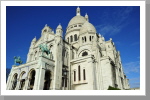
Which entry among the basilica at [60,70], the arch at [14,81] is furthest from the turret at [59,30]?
the arch at [14,81]

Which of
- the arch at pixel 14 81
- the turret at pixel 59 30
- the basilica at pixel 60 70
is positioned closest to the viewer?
the basilica at pixel 60 70

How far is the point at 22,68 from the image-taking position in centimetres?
2431

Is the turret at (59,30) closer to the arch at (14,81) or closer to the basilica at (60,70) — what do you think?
the basilica at (60,70)

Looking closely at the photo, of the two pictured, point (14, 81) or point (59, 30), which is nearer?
point (14, 81)

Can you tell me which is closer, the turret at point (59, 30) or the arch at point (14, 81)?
the arch at point (14, 81)

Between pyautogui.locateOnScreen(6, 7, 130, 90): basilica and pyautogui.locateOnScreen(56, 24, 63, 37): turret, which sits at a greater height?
pyautogui.locateOnScreen(56, 24, 63, 37): turret

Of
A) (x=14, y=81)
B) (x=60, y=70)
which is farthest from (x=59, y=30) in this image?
(x=14, y=81)

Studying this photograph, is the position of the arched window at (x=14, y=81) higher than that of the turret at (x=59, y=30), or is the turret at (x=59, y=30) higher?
the turret at (x=59, y=30)

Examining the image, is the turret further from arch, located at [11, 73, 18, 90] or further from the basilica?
arch, located at [11, 73, 18, 90]

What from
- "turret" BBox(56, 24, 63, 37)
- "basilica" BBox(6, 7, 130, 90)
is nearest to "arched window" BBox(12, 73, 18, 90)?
"basilica" BBox(6, 7, 130, 90)

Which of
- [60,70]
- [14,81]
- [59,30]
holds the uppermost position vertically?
[59,30]

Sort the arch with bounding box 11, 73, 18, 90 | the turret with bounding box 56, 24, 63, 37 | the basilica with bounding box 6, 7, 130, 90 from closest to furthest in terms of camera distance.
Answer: the basilica with bounding box 6, 7, 130, 90, the arch with bounding box 11, 73, 18, 90, the turret with bounding box 56, 24, 63, 37

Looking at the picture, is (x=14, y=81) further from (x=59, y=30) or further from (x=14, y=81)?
(x=59, y=30)
